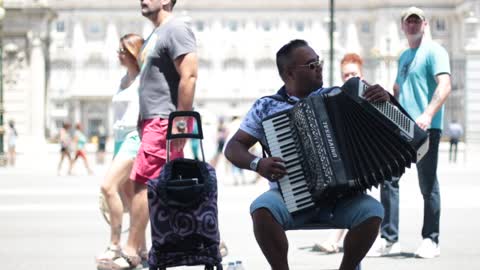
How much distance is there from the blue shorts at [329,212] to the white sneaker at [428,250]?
288 centimetres

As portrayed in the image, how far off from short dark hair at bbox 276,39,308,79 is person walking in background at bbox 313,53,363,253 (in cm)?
294

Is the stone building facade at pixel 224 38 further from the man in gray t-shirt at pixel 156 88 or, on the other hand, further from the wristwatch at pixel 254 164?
the wristwatch at pixel 254 164

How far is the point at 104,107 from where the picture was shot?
101 metres

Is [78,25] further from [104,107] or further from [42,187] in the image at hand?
[42,187]

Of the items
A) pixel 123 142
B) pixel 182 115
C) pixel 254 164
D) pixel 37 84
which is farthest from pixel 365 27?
pixel 254 164

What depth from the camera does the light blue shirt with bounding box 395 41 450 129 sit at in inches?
360

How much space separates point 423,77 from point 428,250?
1433 millimetres

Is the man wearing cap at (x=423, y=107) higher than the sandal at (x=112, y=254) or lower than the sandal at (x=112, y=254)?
higher

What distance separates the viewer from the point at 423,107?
918cm

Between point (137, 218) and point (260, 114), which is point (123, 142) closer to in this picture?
point (137, 218)

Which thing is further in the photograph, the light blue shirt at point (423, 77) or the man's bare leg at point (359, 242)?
the light blue shirt at point (423, 77)

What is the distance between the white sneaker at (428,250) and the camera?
9.02 m

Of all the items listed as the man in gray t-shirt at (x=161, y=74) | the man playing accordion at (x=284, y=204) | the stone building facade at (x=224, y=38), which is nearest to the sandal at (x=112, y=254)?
the man in gray t-shirt at (x=161, y=74)

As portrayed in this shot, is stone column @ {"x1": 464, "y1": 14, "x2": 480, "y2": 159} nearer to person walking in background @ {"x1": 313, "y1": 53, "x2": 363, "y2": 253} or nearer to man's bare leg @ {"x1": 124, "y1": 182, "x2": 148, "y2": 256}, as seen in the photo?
person walking in background @ {"x1": 313, "y1": 53, "x2": 363, "y2": 253}
